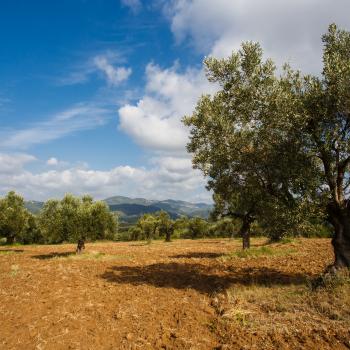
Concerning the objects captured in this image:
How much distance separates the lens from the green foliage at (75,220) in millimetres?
44844

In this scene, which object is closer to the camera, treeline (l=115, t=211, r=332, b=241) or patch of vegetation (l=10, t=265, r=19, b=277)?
patch of vegetation (l=10, t=265, r=19, b=277)

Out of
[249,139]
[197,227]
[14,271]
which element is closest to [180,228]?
[197,227]

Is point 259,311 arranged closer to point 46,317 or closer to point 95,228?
point 46,317

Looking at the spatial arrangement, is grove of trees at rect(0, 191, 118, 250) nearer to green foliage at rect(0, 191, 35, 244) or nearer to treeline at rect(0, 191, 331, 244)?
treeline at rect(0, 191, 331, 244)

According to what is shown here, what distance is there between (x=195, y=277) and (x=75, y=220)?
24745 millimetres

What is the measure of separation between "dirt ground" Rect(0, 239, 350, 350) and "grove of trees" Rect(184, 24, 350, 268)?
3964mm

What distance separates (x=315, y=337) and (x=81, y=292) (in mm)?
13991

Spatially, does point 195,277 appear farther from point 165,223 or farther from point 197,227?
point 197,227

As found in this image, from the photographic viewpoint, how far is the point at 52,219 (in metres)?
46.1

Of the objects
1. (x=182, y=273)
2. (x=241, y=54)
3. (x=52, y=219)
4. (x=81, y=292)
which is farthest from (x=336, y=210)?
(x=52, y=219)

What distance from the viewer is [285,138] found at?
1903cm

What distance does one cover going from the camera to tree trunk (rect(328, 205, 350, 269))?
730 inches

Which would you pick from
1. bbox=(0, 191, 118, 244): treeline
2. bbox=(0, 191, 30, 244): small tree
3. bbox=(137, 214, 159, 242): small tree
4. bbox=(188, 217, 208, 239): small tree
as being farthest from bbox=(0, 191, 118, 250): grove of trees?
bbox=(188, 217, 208, 239): small tree

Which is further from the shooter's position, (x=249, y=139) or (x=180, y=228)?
(x=180, y=228)
